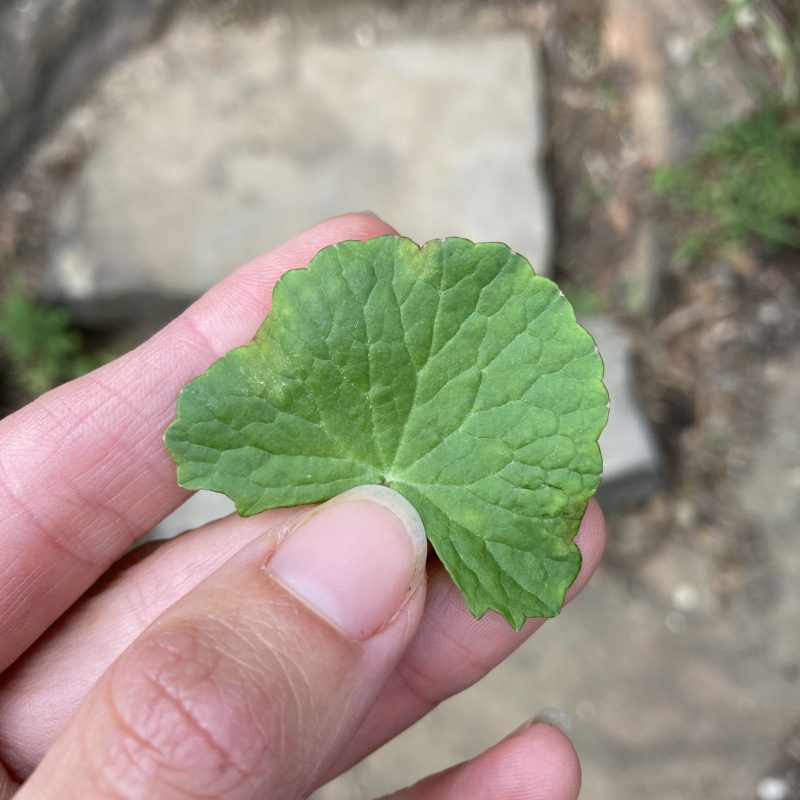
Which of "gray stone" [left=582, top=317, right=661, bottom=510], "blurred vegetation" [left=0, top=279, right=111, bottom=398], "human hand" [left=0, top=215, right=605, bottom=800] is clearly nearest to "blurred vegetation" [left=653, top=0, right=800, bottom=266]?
"gray stone" [left=582, top=317, right=661, bottom=510]

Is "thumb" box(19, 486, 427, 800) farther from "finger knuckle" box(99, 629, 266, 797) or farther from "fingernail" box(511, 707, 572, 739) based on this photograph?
"fingernail" box(511, 707, 572, 739)

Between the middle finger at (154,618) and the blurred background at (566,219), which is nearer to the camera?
the middle finger at (154,618)

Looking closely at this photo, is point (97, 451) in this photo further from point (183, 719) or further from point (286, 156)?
point (286, 156)

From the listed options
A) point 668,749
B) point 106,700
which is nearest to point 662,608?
point 668,749

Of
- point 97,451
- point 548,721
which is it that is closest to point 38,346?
point 97,451

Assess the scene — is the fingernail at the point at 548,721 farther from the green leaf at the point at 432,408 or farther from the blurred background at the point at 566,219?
the blurred background at the point at 566,219

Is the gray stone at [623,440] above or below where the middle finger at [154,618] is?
below

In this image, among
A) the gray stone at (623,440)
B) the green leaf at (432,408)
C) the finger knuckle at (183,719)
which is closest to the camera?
the finger knuckle at (183,719)

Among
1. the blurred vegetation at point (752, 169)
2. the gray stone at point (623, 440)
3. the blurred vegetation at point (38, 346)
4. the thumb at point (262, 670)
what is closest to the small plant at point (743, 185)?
the blurred vegetation at point (752, 169)
